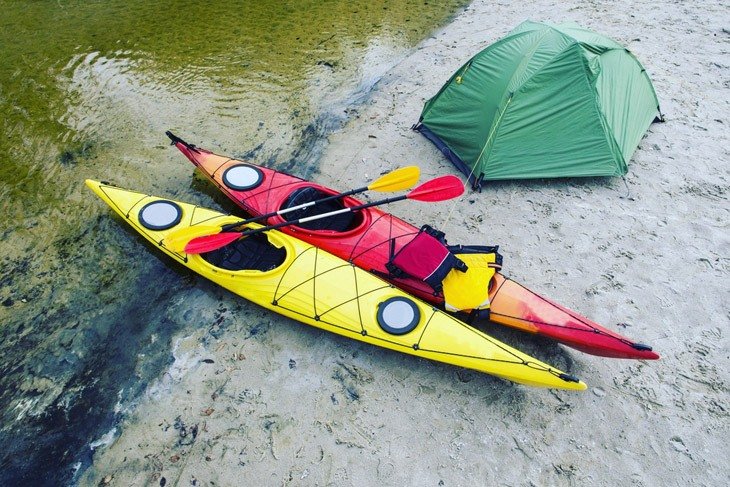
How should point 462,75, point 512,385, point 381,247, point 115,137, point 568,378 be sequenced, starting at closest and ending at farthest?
point 568,378, point 512,385, point 381,247, point 462,75, point 115,137

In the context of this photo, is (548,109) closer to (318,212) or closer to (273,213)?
(318,212)

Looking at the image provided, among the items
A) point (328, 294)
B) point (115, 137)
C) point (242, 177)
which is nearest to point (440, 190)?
point (328, 294)

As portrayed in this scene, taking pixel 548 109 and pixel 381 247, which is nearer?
pixel 381 247

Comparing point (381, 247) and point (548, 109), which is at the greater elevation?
point (548, 109)

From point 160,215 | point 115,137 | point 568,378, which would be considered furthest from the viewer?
point 115,137

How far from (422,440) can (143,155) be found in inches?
252

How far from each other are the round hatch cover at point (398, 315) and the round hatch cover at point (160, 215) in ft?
10.1

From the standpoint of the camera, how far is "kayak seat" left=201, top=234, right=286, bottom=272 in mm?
5645

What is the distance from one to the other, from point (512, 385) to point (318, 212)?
125 inches

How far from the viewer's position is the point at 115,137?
800 cm

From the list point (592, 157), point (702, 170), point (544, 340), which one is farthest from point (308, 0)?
point (544, 340)

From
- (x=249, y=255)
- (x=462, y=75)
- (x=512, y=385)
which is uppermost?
(x=462, y=75)

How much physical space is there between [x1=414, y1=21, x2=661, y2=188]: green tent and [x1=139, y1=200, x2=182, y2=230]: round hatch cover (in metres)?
4.23

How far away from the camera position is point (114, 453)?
4379mm
